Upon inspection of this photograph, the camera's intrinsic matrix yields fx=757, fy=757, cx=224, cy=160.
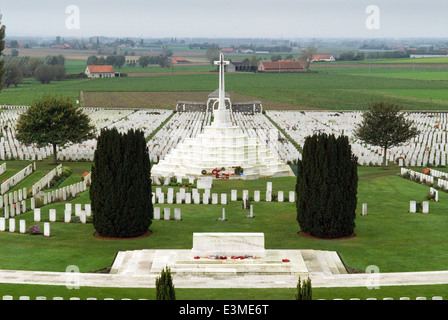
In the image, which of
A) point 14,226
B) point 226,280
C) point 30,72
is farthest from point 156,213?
point 30,72

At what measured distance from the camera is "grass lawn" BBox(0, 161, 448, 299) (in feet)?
81.4

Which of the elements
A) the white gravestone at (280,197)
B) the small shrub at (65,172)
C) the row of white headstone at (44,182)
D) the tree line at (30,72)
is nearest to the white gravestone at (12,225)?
the row of white headstone at (44,182)

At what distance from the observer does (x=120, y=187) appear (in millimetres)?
29250

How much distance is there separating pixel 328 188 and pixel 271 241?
3.00 metres

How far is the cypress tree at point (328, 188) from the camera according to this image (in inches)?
1149

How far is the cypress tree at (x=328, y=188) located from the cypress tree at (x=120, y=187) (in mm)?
6366

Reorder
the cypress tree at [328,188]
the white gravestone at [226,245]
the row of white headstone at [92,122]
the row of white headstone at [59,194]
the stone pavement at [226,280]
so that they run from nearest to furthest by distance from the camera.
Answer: the stone pavement at [226,280] → the white gravestone at [226,245] → the cypress tree at [328,188] → the row of white headstone at [59,194] → the row of white headstone at [92,122]

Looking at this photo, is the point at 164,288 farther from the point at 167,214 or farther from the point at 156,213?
the point at 156,213

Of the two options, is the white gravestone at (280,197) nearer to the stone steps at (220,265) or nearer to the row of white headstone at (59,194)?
the row of white headstone at (59,194)

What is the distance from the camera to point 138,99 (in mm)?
132125

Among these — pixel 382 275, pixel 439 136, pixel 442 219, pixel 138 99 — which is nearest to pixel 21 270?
pixel 382 275

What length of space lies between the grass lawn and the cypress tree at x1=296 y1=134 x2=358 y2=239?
65cm
